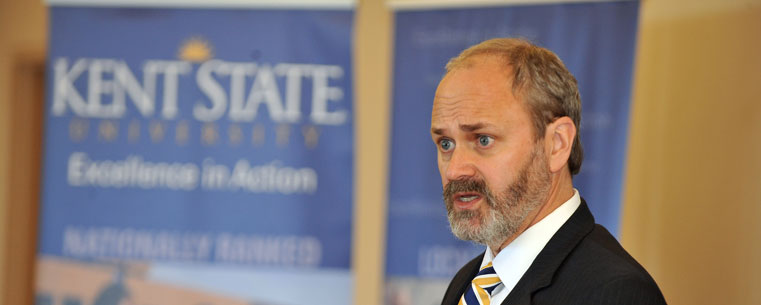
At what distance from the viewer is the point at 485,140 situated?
155 centimetres

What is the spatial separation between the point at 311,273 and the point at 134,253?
85 cm

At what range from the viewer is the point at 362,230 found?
397 cm

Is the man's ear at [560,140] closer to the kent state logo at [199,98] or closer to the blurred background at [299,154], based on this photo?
the blurred background at [299,154]

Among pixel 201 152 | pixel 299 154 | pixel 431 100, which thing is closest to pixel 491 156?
pixel 431 100

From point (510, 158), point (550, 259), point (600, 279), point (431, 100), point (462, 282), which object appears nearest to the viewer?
point (600, 279)

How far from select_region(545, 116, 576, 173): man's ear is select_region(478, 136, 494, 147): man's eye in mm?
113

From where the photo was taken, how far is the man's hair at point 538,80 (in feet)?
5.05

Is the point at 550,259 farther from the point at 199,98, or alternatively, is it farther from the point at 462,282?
the point at 199,98

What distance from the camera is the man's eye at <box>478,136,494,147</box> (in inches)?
60.8

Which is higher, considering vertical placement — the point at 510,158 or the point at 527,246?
the point at 510,158

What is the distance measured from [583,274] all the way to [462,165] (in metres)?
0.33

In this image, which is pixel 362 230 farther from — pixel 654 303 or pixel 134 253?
pixel 654 303

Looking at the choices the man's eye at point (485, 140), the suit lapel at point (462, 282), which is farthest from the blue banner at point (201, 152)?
the man's eye at point (485, 140)

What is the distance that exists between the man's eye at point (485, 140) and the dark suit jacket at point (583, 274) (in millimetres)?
211
